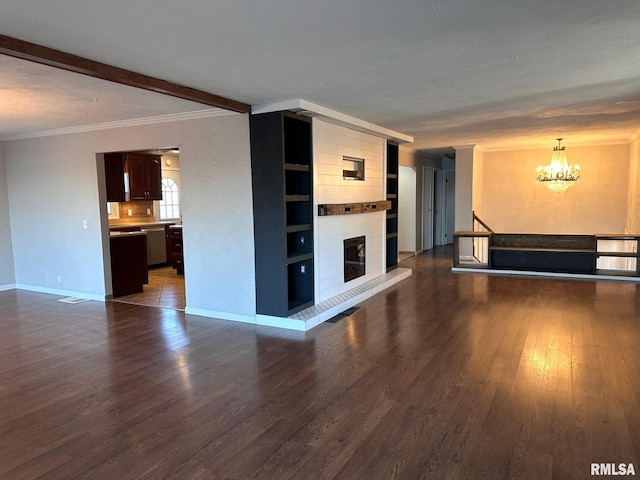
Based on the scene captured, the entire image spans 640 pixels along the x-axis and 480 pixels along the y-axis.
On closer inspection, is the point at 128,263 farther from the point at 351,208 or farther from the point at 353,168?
the point at 353,168

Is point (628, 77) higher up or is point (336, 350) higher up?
point (628, 77)

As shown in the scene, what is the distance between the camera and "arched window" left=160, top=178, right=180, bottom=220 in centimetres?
955

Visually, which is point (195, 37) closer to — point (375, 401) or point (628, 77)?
point (375, 401)

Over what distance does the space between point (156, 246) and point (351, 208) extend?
4832mm

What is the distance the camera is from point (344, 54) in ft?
9.82

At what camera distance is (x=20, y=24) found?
2396mm

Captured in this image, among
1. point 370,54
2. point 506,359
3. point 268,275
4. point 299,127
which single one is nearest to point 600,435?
point 506,359

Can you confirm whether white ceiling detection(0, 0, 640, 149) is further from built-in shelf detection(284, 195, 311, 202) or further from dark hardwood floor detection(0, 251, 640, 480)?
dark hardwood floor detection(0, 251, 640, 480)

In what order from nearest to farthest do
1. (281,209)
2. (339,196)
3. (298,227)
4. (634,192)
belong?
(281,209) → (298,227) → (339,196) → (634,192)

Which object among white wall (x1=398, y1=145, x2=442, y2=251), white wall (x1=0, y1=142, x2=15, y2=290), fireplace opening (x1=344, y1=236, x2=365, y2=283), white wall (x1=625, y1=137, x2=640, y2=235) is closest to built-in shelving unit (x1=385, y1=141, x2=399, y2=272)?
fireplace opening (x1=344, y1=236, x2=365, y2=283)

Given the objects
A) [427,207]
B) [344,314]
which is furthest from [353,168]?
[427,207]

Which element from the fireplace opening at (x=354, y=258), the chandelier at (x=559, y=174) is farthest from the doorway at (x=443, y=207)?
the fireplace opening at (x=354, y=258)

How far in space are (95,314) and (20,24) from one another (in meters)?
3.85

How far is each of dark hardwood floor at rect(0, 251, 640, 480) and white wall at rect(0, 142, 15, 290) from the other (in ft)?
7.05
